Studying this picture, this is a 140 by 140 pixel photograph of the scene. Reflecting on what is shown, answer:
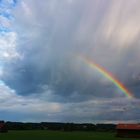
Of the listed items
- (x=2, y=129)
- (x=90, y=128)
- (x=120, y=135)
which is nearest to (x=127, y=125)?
(x=120, y=135)

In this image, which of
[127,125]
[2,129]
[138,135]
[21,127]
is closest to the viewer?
[138,135]

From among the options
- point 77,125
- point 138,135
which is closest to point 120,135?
Answer: point 138,135

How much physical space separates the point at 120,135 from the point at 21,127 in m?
79.1

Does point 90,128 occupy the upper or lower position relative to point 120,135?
upper

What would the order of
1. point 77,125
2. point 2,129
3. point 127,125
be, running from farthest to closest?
1. point 77,125
2. point 2,129
3. point 127,125

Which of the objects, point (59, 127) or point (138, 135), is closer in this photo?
point (138, 135)

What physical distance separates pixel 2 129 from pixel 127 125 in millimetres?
40250

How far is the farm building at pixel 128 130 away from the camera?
106 m

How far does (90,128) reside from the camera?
185m

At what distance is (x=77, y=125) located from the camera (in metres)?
198

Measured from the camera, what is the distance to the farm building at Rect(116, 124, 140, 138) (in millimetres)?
106394

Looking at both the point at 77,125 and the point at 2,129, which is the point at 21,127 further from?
the point at 2,129

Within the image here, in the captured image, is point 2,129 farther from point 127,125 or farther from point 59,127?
point 59,127

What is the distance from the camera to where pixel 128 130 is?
109125mm
